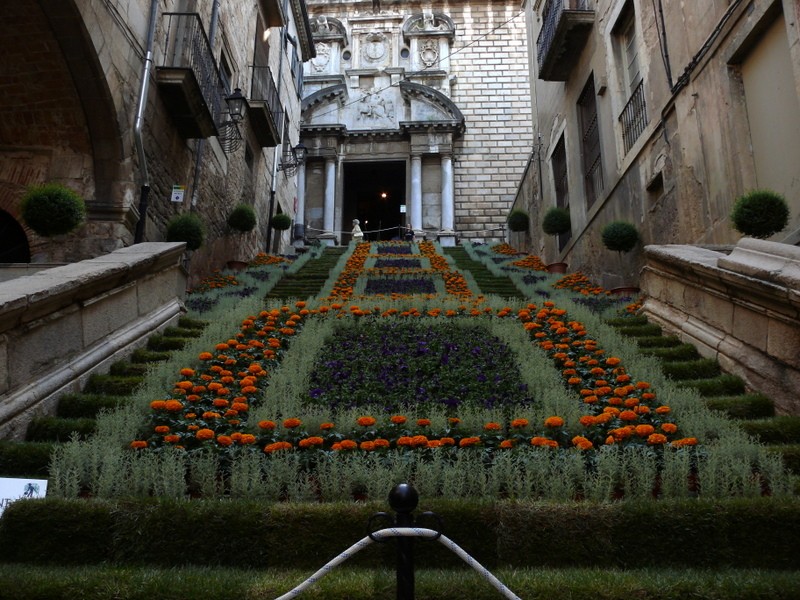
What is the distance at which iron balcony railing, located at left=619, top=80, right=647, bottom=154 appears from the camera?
33.2ft

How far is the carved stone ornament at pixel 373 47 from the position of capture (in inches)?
1055

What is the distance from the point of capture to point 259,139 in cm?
1611

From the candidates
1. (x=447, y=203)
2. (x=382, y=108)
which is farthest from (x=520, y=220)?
(x=382, y=108)

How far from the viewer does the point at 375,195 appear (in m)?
31.4

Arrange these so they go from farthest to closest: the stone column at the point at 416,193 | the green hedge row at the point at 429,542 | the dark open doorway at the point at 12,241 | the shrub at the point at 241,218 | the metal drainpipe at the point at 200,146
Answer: the stone column at the point at 416,193 → the shrub at the point at 241,218 → the metal drainpipe at the point at 200,146 → the dark open doorway at the point at 12,241 → the green hedge row at the point at 429,542

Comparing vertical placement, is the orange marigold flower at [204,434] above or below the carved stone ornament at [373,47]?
below

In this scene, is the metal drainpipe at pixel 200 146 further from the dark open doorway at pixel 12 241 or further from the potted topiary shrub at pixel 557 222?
the potted topiary shrub at pixel 557 222

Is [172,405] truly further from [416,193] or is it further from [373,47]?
[373,47]

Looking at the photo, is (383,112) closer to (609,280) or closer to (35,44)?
(609,280)

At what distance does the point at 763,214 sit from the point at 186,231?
7.73 meters

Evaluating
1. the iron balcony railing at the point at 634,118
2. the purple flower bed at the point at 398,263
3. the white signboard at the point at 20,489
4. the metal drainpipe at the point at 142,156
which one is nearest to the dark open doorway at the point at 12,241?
the metal drainpipe at the point at 142,156

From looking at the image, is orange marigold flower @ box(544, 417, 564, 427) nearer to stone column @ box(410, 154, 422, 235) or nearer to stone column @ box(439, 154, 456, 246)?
stone column @ box(439, 154, 456, 246)

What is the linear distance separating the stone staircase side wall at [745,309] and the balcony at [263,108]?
10885 millimetres

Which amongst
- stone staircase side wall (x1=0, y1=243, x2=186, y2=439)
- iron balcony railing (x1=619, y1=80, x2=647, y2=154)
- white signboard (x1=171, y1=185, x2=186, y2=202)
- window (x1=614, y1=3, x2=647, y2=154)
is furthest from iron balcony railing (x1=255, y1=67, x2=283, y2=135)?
stone staircase side wall (x1=0, y1=243, x2=186, y2=439)
